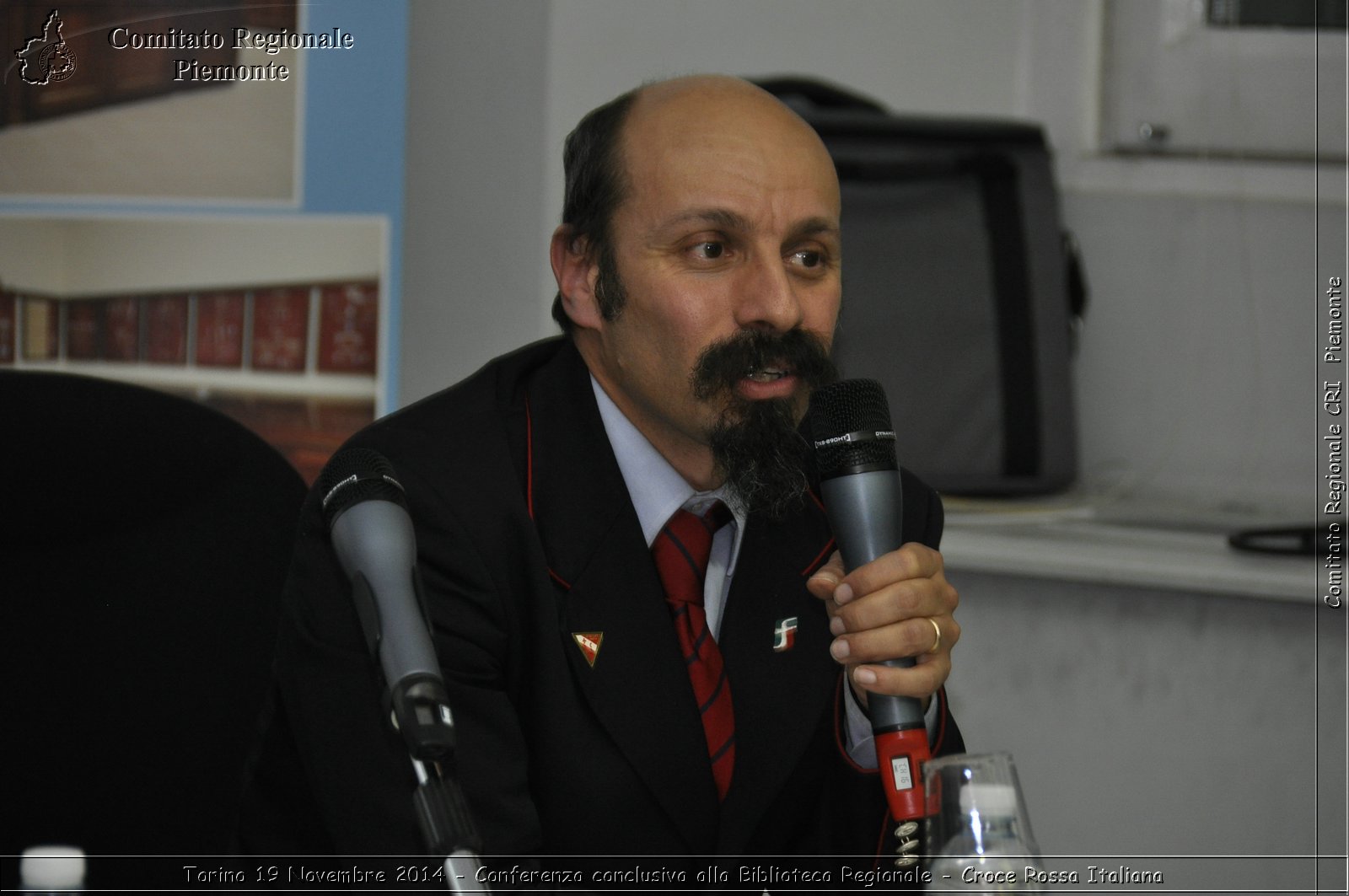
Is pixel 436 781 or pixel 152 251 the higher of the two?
pixel 152 251

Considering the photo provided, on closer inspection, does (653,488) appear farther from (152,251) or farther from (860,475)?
(152,251)

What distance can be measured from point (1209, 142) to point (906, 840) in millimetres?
2184

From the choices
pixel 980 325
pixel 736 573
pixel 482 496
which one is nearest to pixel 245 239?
pixel 482 496

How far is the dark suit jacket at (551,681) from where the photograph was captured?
1272 mm

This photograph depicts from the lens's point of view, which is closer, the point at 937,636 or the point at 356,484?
the point at 356,484

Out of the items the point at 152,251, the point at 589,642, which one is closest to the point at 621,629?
the point at 589,642

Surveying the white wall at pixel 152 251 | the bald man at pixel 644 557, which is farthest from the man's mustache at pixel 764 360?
the white wall at pixel 152 251

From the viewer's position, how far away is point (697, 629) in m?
1.47

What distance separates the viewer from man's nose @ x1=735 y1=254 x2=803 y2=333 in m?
1.44

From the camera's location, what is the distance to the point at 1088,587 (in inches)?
92.9

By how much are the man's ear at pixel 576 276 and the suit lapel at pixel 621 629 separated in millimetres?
194

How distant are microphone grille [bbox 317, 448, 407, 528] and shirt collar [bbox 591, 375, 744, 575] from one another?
64 centimetres

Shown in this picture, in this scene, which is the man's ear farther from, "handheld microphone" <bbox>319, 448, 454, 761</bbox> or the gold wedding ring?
"handheld microphone" <bbox>319, 448, 454, 761</bbox>

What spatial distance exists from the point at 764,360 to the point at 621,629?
31 centimetres
